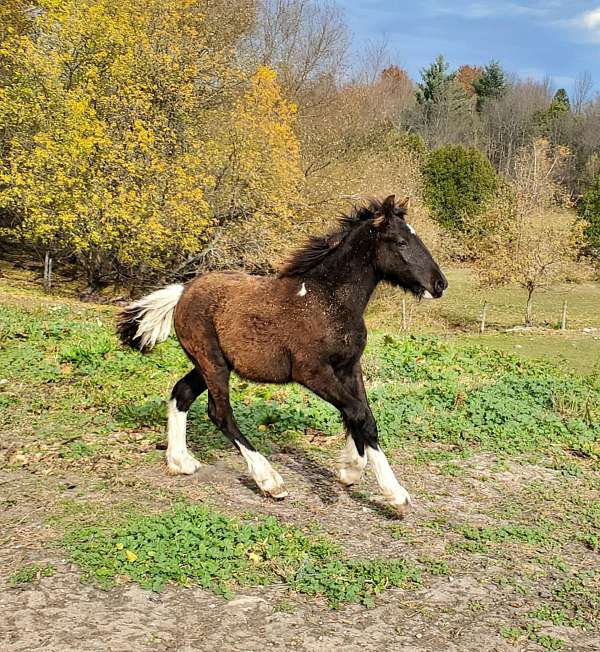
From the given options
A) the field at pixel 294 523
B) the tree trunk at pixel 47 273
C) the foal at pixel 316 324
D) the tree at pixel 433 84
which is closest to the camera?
the field at pixel 294 523

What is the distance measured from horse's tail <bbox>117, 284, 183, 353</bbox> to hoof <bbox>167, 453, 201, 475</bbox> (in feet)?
3.44

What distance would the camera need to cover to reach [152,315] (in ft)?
19.3

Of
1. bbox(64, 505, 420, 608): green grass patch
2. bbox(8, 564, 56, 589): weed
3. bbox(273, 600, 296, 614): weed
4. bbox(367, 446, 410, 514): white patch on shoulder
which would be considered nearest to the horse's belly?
bbox(367, 446, 410, 514): white patch on shoulder

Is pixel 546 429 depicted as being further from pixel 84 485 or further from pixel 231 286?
pixel 84 485

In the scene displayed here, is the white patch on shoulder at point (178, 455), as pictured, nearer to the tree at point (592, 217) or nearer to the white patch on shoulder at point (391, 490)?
the white patch on shoulder at point (391, 490)

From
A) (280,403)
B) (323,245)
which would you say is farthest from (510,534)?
(280,403)

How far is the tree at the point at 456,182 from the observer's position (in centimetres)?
4281

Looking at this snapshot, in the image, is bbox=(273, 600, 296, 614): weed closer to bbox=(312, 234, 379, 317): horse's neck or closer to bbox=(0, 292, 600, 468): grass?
bbox=(312, 234, 379, 317): horse's neck

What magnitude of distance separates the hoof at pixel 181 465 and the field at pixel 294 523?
75 mm

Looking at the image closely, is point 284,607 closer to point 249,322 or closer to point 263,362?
point 263,362

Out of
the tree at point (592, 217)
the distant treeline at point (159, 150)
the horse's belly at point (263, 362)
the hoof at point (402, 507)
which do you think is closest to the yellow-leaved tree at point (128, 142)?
the distant treeline at point (159, 150)

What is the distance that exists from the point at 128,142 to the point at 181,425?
16.7m

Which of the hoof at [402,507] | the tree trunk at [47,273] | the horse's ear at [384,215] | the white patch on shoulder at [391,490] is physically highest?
the horse's ear at [384,215]

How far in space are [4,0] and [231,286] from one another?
23880 millimetres
